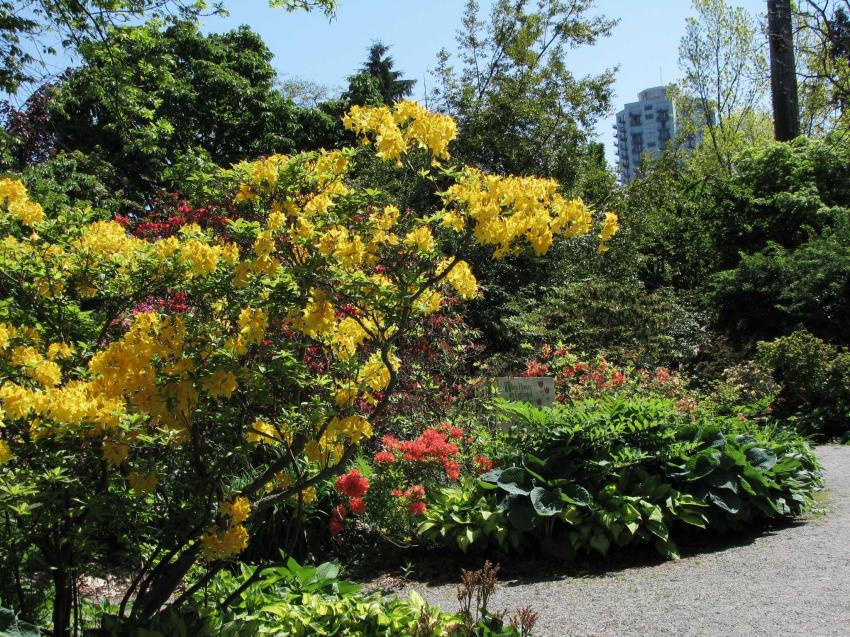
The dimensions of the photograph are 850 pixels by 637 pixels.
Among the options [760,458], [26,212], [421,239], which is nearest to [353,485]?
[421,239]

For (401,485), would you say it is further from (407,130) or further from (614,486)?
(407,130)

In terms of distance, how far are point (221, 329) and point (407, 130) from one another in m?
1.25

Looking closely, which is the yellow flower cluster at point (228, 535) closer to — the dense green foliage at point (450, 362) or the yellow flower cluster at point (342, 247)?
the dense green foliage at point (450, 362)

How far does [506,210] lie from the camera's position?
3.42m

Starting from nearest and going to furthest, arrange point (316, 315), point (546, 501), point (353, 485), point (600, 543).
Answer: point (316, 315)
point (600, 543)
point (546, 501)
point (353, 485)

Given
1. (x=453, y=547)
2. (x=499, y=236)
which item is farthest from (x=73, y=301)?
(x=453, y=547)

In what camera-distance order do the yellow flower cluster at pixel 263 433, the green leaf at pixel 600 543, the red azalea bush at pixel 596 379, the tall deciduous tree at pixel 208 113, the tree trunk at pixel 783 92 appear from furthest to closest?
the tall deciduous tree at pixel 208 113, the tree trunk at pixel 783 92, the red azalea bush at pixel 596 379, the green leaf at pixel 600 543, the yellow flower cluster at pixel 263 433

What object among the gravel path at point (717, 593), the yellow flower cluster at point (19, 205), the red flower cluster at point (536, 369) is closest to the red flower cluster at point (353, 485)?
the gravel path at point (717, 593)

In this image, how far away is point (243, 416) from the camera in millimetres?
3191

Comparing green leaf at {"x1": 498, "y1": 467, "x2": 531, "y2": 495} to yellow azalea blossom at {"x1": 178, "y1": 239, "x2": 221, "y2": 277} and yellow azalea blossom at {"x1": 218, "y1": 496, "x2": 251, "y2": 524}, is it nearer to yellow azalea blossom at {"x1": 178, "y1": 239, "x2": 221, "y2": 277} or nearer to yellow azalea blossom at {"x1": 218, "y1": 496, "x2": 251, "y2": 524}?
Answer: yellow azalea blossom at {"x1": 218, "y1": 496, "x2": 251, "y2": 524}

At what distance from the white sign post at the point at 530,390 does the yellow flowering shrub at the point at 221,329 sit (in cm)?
302

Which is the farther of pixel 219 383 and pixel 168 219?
pixel 168 219

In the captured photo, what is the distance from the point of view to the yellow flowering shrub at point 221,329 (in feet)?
9.36

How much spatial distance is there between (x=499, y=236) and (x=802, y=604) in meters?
2.40
